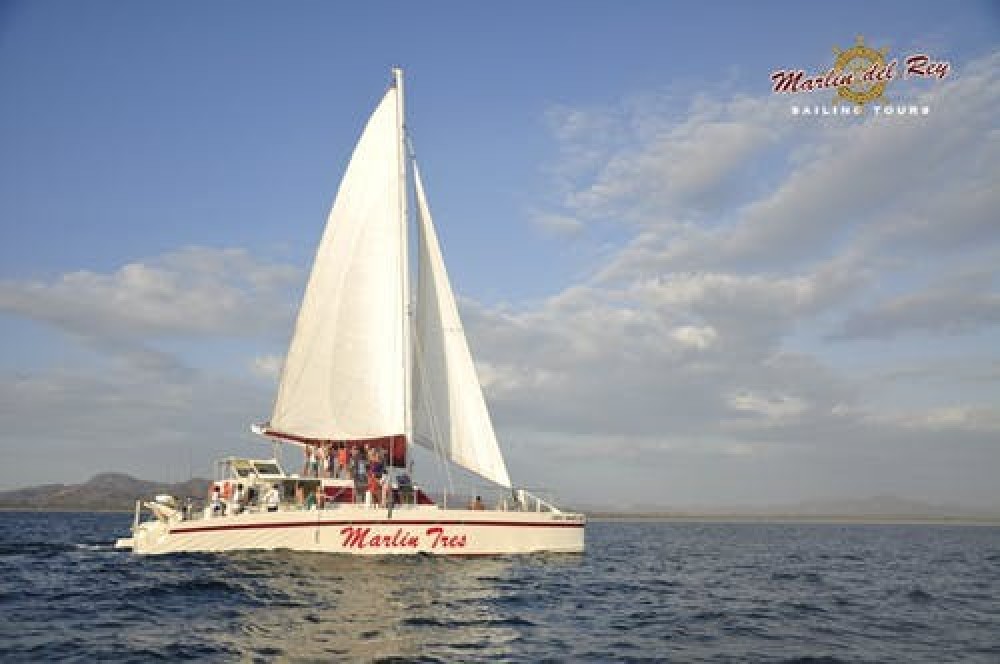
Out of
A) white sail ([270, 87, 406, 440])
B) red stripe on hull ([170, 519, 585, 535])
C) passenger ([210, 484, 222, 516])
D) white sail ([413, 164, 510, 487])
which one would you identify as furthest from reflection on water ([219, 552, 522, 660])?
white sail ([270, 87, 406, 440])

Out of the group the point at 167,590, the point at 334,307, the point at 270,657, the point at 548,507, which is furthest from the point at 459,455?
the point at 270,657

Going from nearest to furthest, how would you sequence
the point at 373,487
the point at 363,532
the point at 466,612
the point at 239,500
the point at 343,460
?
the point at 466,612 → the point at 363,532 → the point at 373,487 → the point at 239,500 → the point at 343,460

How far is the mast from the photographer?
29.5 metres

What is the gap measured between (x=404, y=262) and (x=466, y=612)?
16.3 metres

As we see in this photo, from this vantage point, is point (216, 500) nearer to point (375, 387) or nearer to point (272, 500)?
point (272, 500)

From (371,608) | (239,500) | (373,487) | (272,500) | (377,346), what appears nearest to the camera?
(371,608)

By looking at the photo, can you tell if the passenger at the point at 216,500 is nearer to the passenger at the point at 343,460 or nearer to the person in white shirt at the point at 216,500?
the person in white shirt at the point at 216,500

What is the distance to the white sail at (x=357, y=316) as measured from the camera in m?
29.9

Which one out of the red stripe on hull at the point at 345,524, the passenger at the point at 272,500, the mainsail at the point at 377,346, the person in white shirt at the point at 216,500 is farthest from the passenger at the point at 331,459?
the red stripe on hull at the point at 345,524

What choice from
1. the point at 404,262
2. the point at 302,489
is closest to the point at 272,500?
the point at 302,489

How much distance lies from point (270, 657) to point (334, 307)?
63.5 ft

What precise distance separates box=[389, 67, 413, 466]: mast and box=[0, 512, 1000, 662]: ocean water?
5.97 m

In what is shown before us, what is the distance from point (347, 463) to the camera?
30297 mm

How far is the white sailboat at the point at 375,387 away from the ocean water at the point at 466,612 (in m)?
2.16
